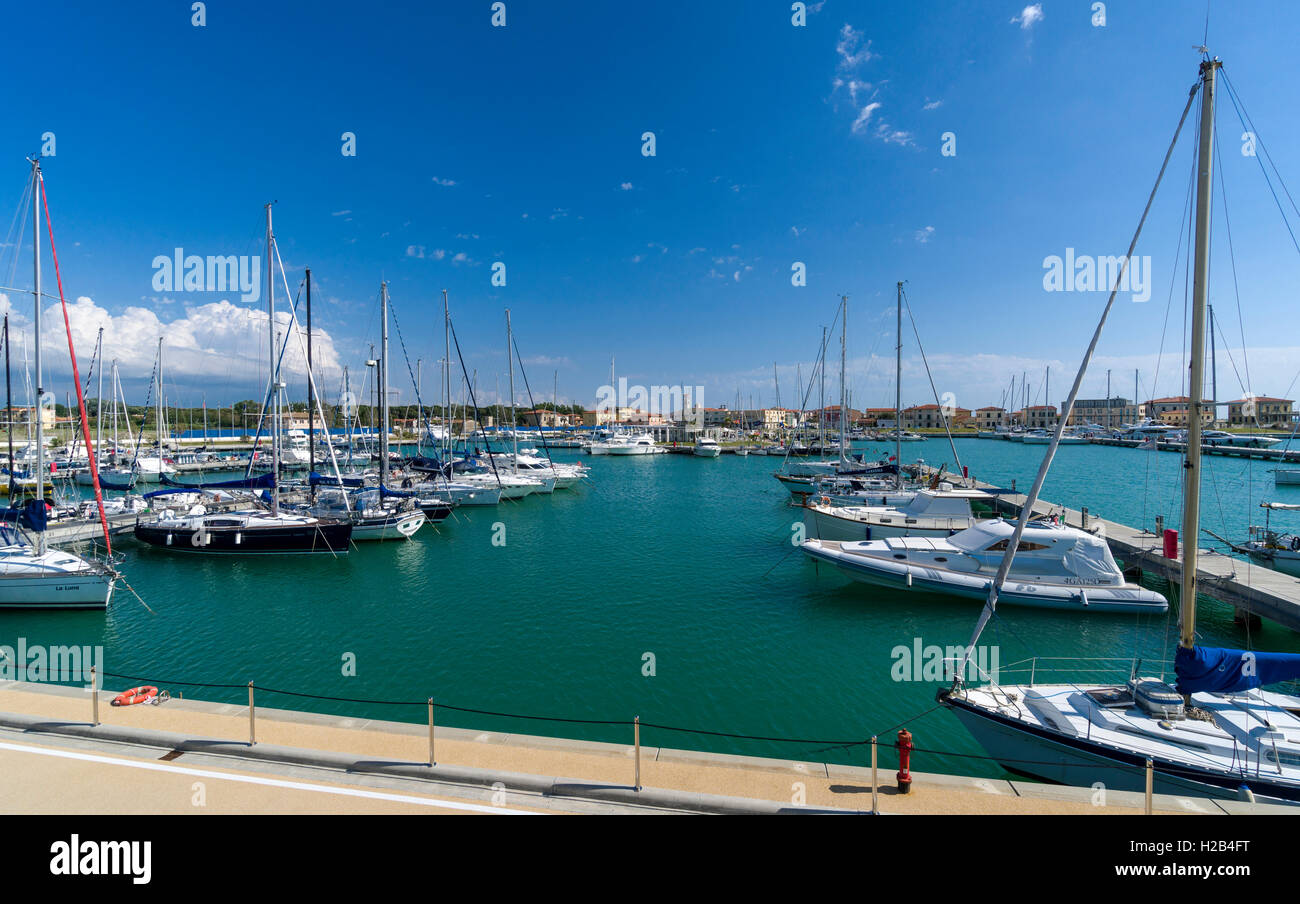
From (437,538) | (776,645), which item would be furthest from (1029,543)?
(437,538)

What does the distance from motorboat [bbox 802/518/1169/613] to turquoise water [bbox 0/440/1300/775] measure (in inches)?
31.2

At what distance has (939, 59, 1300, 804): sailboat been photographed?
9133mm

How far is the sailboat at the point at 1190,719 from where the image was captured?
30.0ft

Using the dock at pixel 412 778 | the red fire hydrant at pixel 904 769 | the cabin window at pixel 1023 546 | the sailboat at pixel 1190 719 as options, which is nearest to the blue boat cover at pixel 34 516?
the dock at pixel 412 778

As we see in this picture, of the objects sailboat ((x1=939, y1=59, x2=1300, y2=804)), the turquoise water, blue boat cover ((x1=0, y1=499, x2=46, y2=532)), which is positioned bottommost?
the turquoise water

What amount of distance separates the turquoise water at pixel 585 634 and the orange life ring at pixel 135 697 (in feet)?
12.6

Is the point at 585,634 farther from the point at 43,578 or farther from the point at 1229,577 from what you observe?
the point at 1229,577

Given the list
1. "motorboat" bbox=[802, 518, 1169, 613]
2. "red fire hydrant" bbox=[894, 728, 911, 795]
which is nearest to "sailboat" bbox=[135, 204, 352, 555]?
"motorboat" bbox=[802, 518, 1169, 613]

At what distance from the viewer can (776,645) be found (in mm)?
18344

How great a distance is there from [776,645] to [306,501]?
3283cm

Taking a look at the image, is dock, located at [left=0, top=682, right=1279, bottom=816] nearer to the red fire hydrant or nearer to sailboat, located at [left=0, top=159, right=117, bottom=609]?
the red fire hydrant

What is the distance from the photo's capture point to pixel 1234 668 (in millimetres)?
9703

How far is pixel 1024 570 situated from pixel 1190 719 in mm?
11595
